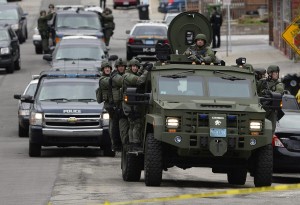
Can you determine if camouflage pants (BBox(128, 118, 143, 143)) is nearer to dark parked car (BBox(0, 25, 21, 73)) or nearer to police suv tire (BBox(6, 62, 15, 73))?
dark parked car (BBox(0, 25, 21, 73))

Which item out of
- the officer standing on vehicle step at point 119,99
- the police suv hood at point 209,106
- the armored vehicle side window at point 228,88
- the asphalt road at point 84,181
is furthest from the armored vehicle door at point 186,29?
the police suv hood at point 209,106

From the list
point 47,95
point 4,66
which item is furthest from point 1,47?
point 47,95

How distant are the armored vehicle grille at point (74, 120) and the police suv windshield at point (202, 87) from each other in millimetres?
5553

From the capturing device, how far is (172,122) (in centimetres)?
1756

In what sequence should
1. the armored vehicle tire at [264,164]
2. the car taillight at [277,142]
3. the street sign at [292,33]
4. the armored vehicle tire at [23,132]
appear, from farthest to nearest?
1. the armored vehicle tire at [23,132]
2. the street sign at [292,33]
3. the car taillight at [277,142]
4. the armored vehicle tire at [264,164]

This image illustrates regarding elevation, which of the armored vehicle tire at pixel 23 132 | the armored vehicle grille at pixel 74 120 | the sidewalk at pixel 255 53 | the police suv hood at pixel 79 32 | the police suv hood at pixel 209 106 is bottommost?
the sidewalk at pixel 255 53

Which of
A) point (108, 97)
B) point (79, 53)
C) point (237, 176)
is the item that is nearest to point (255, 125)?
point (237, 176)

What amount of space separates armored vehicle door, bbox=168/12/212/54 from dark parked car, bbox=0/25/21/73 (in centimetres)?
2035

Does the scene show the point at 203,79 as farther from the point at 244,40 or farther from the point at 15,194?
the point at 244,40

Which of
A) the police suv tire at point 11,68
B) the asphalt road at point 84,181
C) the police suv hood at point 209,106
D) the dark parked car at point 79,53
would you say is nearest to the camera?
the asphalt road at point 84,181

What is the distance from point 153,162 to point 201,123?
89 cm

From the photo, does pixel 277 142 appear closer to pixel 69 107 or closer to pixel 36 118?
pixel 69 107

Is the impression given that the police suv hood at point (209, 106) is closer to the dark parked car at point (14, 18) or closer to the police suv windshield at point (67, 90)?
the police suv windshield at point (67, 90)

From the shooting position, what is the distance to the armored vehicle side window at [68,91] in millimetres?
24969
